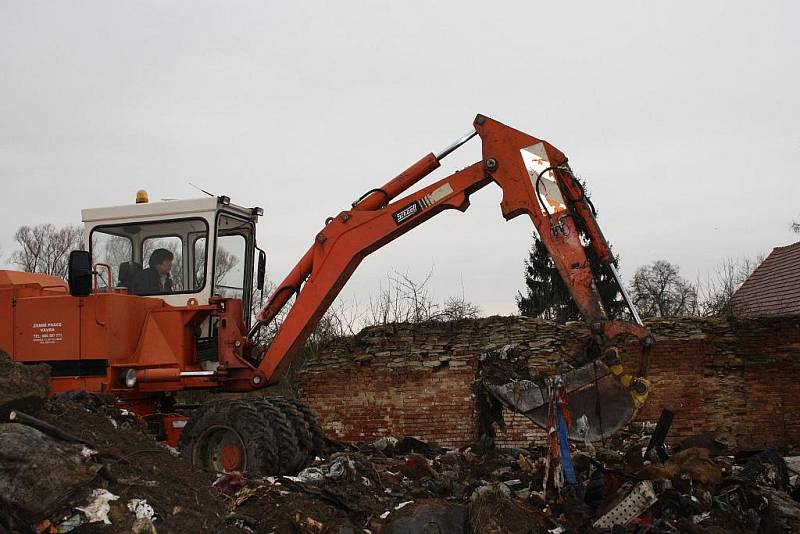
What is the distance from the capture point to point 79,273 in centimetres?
737

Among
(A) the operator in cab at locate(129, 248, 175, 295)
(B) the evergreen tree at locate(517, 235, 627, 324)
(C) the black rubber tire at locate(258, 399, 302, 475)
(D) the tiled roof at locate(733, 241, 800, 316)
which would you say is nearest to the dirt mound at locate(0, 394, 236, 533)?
(C) the black rubber tire at locate(258, 399, 302, 475)

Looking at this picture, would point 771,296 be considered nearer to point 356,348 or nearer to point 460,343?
point 460,343

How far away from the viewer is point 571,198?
7176 mm

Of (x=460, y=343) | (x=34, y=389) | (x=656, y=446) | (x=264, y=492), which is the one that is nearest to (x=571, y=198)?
(x=656, y=446)

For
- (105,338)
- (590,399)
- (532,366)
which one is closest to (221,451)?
(105,338)

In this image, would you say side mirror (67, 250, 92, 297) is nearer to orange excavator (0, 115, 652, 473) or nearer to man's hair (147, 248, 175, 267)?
orange excavator (0, 115, 652, 473)

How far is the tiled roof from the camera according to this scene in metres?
18.8

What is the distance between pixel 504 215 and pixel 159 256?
362 centimetres

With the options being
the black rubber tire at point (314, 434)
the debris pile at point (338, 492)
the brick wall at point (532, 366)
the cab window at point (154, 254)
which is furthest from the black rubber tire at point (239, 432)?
the brick wall at point (532, 366)

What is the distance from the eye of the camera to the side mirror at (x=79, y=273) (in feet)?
24.1

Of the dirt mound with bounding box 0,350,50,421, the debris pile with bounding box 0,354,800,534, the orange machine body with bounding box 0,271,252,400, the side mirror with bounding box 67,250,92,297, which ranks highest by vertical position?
the side mirror with bounding box 67,250,92,297

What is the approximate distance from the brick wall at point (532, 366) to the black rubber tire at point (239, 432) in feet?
19.6

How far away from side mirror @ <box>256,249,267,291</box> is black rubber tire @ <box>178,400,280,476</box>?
1.68 meters

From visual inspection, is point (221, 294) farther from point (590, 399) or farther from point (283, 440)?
point (590, 399)
